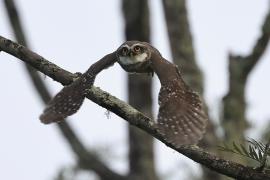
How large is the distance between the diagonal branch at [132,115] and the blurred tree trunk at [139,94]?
12.9ft

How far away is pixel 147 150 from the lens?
25.1 feet

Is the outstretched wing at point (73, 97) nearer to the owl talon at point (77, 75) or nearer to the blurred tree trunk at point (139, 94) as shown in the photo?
the owl talon at point (77, 75)

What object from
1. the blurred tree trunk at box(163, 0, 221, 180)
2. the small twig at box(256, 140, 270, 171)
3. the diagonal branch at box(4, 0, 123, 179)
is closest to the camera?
the small twig at box(256, 140, 270, 171)

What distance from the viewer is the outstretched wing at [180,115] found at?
3.21 meters

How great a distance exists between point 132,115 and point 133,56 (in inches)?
14.8

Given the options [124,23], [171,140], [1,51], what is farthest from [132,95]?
[171,140]

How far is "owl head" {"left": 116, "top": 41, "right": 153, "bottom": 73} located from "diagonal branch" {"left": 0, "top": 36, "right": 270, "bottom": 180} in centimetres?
20

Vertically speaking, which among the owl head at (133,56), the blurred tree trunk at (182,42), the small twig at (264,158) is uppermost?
the owl head at (133,56)

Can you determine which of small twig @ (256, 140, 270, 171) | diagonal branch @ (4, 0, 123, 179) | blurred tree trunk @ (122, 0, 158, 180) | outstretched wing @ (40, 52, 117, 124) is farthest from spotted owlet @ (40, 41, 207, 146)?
blurred tree trunk @ (122, 0, 158, 180)

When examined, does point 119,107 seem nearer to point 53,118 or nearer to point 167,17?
point 53,118

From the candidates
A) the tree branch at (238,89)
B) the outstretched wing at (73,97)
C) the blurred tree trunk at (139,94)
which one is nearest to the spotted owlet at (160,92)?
the outstretched wing at (73,97)

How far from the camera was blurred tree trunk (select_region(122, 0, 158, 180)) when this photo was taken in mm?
7582

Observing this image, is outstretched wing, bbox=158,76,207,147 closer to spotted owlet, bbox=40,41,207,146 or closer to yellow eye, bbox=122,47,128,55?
spotted owlet, bbox=40,41,207,146

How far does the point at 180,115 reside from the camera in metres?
3.44
